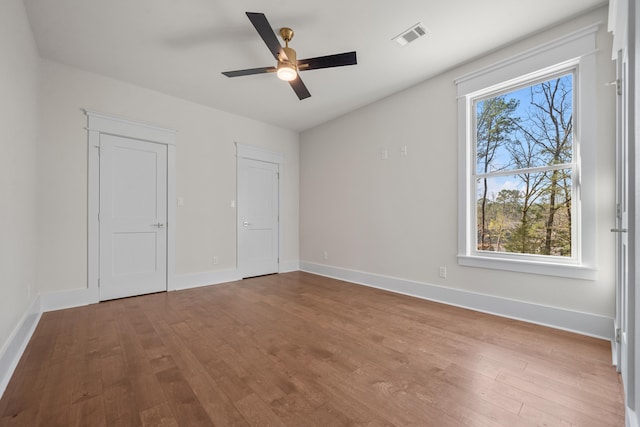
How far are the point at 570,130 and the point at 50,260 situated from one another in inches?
Result: 223

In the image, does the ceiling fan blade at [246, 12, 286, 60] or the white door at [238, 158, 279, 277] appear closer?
the ceiling fan blade at [246, 12, 286, 60]

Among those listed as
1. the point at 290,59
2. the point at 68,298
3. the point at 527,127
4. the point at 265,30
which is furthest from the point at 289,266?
the point at 527,127

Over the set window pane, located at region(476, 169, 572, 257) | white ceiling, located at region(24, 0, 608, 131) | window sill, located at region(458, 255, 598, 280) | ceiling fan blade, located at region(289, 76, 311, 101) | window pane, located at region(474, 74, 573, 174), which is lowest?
window sill, located at region(458, 255, 598, 280)

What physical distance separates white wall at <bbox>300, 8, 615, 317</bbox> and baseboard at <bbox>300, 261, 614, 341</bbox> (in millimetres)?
60

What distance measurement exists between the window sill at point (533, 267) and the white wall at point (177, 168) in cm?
339

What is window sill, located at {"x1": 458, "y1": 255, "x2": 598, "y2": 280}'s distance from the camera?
→ 2371 millimetres

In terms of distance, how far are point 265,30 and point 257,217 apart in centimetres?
331

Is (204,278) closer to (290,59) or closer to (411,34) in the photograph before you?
(290,59)

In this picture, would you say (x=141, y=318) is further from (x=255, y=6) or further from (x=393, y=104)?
(x=393, y=104)

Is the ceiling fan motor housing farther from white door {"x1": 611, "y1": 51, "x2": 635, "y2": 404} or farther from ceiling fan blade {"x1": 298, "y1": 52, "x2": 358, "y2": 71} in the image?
white door {"x1": 611, "y1": 51, "x2": 635, "y2": 404}

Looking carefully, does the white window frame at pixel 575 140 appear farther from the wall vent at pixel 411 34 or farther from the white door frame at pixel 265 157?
the white door frame at pixel 265 157

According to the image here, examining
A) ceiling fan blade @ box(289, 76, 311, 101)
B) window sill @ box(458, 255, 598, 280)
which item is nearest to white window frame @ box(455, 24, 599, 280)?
window sill @ box(458, 255, 598, 280)

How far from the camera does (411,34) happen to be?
2621 millimetres

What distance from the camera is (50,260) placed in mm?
3062
